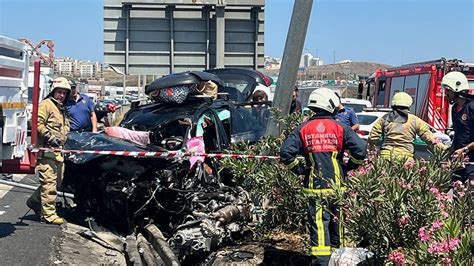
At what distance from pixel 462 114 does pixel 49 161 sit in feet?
15.1

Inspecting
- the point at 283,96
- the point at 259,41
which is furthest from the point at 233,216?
the point at 259,41

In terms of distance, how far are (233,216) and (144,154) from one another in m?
1.15

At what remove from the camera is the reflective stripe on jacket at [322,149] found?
5.21m

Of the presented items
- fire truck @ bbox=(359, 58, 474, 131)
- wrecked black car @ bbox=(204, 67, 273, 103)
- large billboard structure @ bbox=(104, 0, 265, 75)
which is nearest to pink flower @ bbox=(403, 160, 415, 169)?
wrecked black car @ bbox=(204, 67, 273, 103)

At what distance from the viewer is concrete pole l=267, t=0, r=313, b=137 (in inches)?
291

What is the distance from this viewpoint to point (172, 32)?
12594 mm

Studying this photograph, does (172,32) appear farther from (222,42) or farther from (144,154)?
(144,154)

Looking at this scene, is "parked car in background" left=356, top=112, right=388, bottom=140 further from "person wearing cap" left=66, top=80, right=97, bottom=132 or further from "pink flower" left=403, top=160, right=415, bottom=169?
"pink flower" left=403, top=160, right=415, bottom=169

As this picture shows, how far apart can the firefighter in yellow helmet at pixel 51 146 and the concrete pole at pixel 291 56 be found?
Answer: 2549mm

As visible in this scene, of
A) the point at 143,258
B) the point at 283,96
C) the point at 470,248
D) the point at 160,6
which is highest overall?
the point at 160,6

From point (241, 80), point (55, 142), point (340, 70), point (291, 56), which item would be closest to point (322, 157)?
point (291, 56)

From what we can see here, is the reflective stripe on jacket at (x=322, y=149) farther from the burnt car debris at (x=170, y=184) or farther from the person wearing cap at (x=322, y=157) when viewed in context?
the burnt car debris at (x=170, y=184)

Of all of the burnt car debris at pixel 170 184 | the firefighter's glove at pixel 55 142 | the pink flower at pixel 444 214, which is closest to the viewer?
the pink flower at pixel 444 214

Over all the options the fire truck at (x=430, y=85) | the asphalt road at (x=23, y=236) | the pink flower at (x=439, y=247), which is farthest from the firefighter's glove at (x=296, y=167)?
the fire truck at (x=430, y=85)
